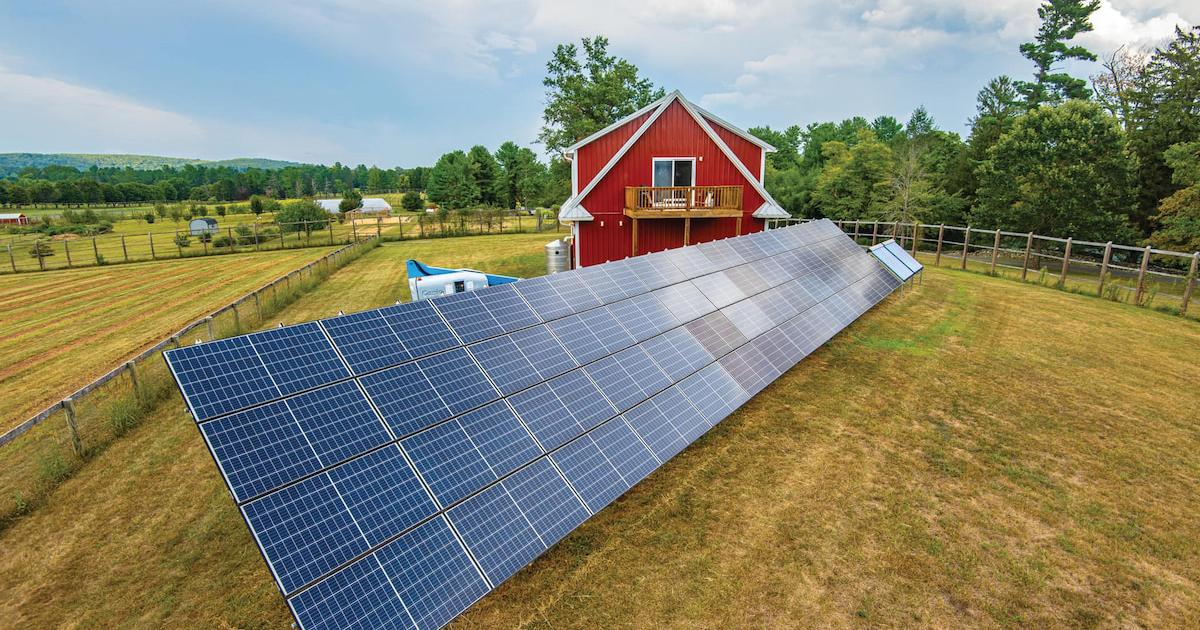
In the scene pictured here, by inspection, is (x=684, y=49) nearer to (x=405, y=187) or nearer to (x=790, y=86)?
(x=790, y=86)

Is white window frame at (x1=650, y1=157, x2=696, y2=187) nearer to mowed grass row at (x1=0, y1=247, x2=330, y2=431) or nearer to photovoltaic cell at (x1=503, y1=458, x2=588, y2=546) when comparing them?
mowed grass row at (x1=0, y1=247, x2=330, y2=431)

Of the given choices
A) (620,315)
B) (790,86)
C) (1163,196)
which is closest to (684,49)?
(790,86)

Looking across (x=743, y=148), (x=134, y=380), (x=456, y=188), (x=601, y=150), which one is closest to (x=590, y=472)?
(x=134, y=380)

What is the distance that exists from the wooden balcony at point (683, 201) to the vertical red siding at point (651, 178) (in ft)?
2.36

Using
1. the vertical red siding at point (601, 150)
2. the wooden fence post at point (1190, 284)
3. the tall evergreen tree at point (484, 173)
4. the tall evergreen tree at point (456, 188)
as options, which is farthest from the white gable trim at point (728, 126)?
the tall evergreen tree at point (484, 173)

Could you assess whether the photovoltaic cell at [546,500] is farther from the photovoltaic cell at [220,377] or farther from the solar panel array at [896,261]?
the solar panel array at [896,261]

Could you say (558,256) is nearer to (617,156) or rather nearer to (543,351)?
(617,156)

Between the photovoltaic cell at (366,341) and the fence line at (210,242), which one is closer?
the photovoltaic cell at (366,341)

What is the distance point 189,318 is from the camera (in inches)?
619

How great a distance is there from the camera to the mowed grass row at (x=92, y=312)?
1069 centimetres

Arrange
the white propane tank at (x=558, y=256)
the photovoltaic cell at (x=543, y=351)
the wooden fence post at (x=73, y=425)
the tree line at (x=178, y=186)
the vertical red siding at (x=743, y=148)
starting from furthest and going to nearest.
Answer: the tree line at (x=178, y=186) → the white propane tank at (x=558, y=256) → the vertical red siding at (x=743, y=148) → the wooden fence post at (x=73, y=425) → the photovoltaic cell at (x=543, y=351)

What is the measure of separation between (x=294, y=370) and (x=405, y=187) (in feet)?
522

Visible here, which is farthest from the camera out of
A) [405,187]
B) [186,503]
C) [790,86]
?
[405,187]

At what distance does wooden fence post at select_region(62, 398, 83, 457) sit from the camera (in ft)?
23.3
